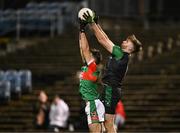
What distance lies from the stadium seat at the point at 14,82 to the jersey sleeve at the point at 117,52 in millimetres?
16939

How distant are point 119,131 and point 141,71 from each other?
19.2 ft

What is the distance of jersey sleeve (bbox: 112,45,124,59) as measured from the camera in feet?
47.9

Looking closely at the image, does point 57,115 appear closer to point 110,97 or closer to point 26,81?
point 26,81

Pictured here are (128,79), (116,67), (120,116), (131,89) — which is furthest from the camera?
(128,79)

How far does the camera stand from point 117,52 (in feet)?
48.0

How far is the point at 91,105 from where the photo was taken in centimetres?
1496

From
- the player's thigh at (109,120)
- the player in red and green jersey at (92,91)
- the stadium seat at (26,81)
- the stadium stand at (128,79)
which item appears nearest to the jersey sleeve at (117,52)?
the player in red and green jersey at (92,91)

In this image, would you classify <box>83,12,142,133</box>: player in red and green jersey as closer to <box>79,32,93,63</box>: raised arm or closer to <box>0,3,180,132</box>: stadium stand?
<box>79,32,93,63</box>: raised arm

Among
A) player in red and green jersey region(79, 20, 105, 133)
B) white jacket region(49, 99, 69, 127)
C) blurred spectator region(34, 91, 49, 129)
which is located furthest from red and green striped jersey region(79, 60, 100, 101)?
white jacket region(49, 99, 69, 127)

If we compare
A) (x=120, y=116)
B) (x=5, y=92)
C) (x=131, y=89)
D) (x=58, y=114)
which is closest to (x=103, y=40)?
(x=58, y=114)

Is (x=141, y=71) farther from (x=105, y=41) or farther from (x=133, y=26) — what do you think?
(x=105, y=41)

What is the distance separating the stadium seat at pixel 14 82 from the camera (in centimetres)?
3150

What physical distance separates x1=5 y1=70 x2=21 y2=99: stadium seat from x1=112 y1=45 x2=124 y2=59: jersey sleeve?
1694 cm

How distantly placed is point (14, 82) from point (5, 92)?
2.79ft
